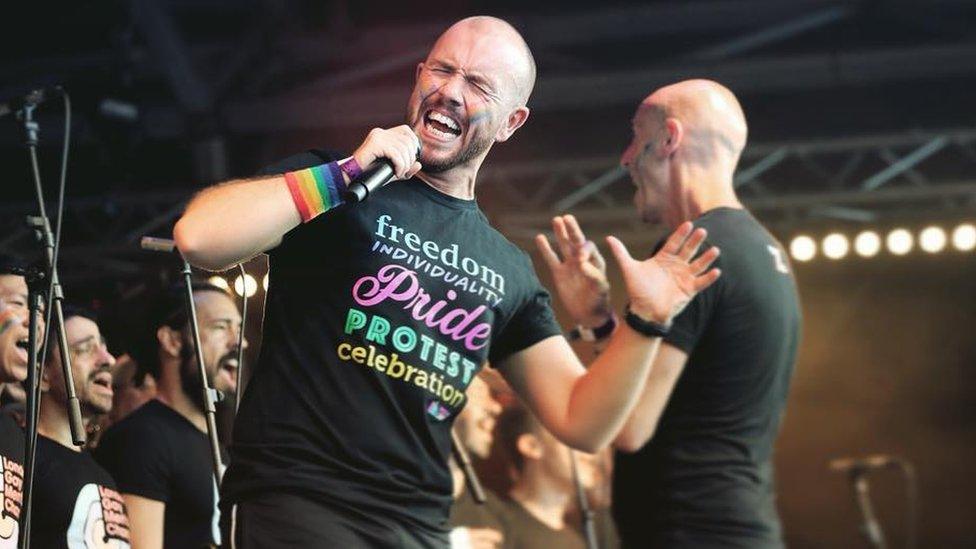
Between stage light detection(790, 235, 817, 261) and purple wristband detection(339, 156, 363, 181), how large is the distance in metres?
6.89

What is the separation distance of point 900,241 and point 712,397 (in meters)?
6.02

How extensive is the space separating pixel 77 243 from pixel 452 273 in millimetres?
6138

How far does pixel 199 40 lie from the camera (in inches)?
347

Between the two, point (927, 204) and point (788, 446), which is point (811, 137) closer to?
point (927, 204)

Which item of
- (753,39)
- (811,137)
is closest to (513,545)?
(753,39)

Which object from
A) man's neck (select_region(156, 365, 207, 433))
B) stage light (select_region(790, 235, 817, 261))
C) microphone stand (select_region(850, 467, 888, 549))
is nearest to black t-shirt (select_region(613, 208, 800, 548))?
man's neck (select_region(156, 365, 207, 433))

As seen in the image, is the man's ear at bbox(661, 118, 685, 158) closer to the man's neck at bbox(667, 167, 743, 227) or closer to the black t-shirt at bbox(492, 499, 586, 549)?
the man's neck at bbox(667, 167, 743, 227)

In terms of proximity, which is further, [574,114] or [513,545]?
[574,114]

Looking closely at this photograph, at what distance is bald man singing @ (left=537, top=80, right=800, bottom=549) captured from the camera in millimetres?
3109

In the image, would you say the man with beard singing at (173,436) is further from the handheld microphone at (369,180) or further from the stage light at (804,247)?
the stage light at (804,247)

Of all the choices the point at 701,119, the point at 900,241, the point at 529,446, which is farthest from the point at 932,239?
the point at 701,119

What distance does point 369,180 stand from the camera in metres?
2.28

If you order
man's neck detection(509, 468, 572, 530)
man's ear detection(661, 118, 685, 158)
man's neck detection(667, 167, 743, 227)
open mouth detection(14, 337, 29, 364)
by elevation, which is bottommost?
man's neck detection(509, 468, 572, 530)

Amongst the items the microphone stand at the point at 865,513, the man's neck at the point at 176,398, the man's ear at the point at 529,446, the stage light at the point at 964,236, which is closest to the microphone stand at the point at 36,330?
the man's neck at the point at 176,398
